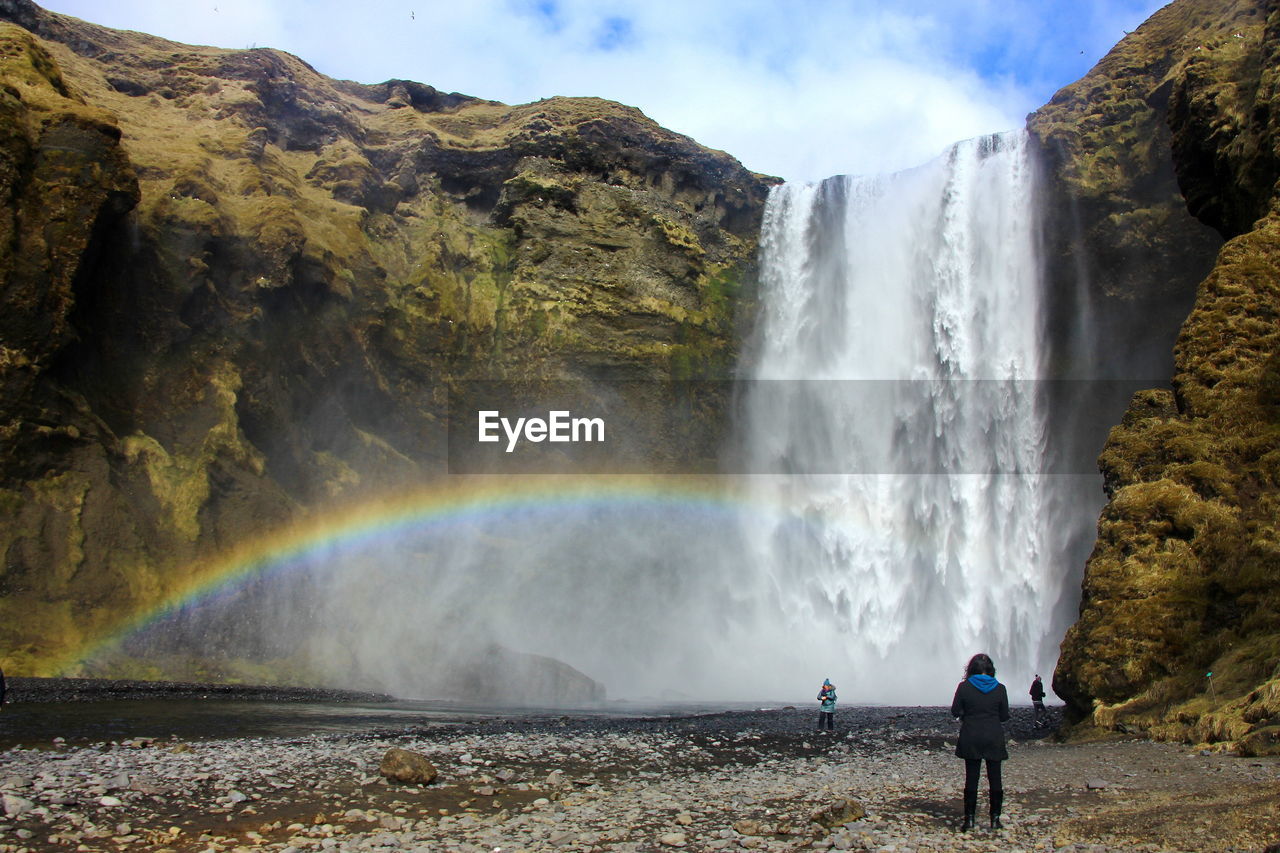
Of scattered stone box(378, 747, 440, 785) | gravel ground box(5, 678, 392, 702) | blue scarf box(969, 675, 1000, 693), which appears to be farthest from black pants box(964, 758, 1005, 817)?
gravel ground box(5, 678, 392, 702)

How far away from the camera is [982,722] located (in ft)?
29.2

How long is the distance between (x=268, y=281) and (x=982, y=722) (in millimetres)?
37277

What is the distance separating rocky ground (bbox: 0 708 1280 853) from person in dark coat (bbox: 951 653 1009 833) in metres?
0.32

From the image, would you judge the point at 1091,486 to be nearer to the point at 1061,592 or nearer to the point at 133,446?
the point at 1061,592

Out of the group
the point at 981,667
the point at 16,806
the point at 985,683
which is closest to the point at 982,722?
the point at 985,683

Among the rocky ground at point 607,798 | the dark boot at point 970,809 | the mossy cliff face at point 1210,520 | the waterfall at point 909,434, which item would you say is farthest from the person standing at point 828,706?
the waterfall at point 909,434

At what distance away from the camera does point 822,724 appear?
21.2m

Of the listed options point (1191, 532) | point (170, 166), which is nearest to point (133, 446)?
point (170, 166)

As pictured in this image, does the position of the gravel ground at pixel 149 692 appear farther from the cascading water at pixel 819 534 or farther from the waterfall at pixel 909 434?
the waterfall at pixel 909 434

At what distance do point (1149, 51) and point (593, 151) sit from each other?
2740cm

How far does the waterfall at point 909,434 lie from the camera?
38062mm

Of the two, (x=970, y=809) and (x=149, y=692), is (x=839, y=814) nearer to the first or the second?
(x=970, y=809)

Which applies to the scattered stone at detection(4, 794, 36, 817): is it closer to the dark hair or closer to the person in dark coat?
the person in dark coat

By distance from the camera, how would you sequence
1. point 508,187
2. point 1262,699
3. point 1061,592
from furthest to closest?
1. point 508,187
2. point 1061,592
3. point 1262,699
